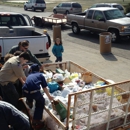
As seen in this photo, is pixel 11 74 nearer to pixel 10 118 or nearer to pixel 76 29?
pixel 10 118

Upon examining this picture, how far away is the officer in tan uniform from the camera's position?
15.0ft

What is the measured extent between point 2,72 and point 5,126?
2.26m

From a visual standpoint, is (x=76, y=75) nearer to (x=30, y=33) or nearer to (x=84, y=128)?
(x=84, y=128)

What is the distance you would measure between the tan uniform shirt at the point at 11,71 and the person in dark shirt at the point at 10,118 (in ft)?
6.42

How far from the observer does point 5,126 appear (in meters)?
2.67

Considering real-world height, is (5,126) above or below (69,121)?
above

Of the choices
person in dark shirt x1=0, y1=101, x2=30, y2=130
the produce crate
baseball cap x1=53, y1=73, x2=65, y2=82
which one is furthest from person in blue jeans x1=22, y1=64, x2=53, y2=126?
person in dark shirt x1=0, y1=101, x2=30, y2=130

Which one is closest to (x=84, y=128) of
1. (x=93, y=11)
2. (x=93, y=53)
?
(x=93, y=53)

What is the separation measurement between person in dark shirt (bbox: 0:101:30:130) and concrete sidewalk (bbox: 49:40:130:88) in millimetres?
5700

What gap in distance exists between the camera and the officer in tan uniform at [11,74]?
4.57 metres

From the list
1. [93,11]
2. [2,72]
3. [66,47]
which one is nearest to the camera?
[2,72]

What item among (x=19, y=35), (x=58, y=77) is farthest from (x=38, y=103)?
Answer: (x=19, y=35)

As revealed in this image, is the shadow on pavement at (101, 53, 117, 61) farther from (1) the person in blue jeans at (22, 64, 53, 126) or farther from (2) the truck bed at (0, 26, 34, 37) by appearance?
(1) the person in blue jeans at (22, 64, 53, 126)

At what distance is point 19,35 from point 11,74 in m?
4.48
